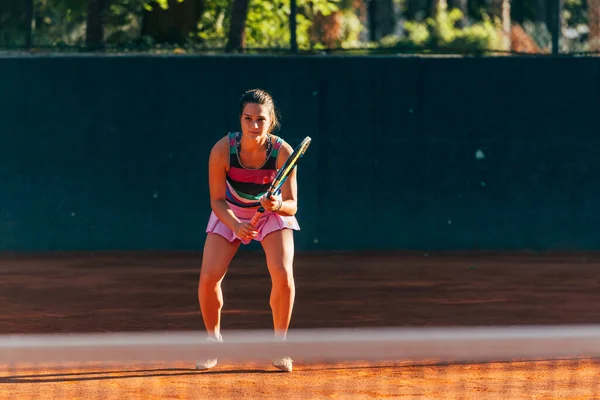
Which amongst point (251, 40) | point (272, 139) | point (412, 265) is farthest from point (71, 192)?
point (272, 139)

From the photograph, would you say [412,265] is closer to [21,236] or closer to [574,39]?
[574,39]

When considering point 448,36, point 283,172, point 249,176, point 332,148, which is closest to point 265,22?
point 332,148

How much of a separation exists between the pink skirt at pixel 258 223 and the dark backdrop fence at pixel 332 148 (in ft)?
19.0

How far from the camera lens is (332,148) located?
1216 cm

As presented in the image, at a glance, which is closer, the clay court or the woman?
the clay court

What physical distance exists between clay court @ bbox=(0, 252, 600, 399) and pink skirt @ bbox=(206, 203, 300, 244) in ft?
2.34

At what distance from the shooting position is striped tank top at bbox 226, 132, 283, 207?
20.4 feet

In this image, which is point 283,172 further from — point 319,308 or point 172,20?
point 172,20

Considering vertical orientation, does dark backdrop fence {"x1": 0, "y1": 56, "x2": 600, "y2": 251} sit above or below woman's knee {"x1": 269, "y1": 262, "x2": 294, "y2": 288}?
above

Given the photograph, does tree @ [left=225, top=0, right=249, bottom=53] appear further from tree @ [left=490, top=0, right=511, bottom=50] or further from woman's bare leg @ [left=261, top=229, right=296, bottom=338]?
woman's bare leg @ [left=261, top=229, right=296, bottom=338]

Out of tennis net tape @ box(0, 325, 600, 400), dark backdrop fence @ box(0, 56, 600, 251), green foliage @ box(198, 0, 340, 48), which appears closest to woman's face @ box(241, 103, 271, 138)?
tennis net tape @ box(0, 325, 600, 400)

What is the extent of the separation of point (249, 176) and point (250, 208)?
167 millimetres

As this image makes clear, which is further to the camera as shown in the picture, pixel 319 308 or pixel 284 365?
pixel 319 308

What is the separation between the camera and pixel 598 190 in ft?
40.1
